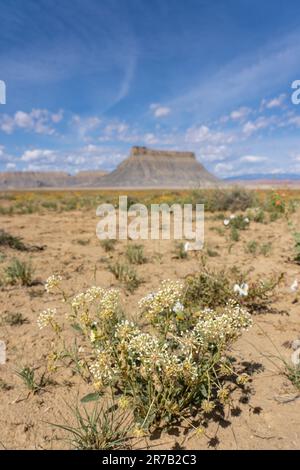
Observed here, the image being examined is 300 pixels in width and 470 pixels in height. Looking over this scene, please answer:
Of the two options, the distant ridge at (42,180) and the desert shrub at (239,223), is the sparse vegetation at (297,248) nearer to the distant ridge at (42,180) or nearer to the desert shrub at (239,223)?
the desert shrub at (239,223)

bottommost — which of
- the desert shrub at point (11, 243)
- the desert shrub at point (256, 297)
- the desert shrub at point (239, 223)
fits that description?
the desert shrub at point (256, 297)

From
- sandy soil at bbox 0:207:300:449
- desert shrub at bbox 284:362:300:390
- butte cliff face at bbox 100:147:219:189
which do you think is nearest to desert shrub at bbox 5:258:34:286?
sandy soil at bbox 0:207:300:449

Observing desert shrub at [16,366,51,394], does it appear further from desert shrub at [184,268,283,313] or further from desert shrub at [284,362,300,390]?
desert shrub at [284,362,300,390]

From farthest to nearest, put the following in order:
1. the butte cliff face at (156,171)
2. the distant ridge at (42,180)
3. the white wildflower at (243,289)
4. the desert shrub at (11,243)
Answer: the distant ridge at (42,180), the butte cliff face at (156,171), the desert shrub at (11,243), the white wildflower at (243,289)

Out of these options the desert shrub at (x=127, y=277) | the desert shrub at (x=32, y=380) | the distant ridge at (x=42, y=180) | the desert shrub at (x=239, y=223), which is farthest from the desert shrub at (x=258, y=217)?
the distant ridge at (x=42, y=180)

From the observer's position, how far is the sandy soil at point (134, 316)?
68.4 inches

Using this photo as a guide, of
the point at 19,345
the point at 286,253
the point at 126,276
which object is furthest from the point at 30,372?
the point at 286,253

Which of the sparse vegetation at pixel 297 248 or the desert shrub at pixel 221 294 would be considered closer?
the desert shrub at pixel 221 294

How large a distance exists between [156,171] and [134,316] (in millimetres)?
123432
